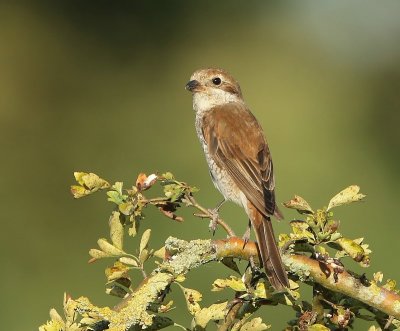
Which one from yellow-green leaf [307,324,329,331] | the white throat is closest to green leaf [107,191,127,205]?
yellow-green leaf [307,324,329,331]

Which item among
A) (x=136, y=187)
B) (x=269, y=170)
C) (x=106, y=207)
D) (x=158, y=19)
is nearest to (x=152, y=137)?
(x=106, y=207)

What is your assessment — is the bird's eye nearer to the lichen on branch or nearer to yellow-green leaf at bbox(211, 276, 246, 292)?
the lichen on branch

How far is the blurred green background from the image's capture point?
4.71 meters

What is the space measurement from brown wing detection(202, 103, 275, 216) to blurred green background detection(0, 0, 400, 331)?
688 mm

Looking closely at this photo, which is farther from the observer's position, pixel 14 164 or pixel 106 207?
pixel 14 164

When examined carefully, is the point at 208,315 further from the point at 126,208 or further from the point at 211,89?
the point at 211,89

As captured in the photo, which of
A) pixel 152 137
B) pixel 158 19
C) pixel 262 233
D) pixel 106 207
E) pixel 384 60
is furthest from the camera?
pixel 158 19

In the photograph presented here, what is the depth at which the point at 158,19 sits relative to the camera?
7324 mm

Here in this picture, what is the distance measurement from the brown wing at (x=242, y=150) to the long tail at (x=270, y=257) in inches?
8.1

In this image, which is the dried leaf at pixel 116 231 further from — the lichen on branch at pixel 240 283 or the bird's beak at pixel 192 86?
the bird's beak at pixel 192 86

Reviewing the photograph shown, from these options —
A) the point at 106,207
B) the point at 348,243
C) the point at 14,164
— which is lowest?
the point at 348,243

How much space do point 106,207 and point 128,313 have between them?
3.56m

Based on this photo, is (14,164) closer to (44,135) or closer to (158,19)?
(44,135)

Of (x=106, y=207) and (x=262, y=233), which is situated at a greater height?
(x=106, y=207)
